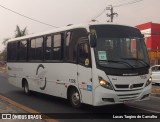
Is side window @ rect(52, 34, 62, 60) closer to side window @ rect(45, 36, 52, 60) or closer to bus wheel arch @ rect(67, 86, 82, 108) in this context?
side window @ rect(45, 36, 52, 60)

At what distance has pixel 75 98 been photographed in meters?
12.0

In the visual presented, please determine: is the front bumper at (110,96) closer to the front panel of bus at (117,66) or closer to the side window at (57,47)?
the front panel of bus at (117,66)

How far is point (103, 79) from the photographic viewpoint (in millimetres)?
10469

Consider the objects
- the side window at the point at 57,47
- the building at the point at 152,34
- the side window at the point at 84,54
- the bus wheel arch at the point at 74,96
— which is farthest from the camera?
the building at the point at 152,34

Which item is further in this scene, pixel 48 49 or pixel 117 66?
pixel 48 49

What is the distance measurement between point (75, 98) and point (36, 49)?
4.40 meters

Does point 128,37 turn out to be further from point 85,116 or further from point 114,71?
point 85,116

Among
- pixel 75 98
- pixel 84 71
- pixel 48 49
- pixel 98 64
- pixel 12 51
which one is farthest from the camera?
pixel 12 51

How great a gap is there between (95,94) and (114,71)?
0.91 metres

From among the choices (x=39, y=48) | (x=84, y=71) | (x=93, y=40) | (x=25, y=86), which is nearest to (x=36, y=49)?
(x=39, y=48)

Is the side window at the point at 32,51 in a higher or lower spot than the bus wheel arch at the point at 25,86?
higher

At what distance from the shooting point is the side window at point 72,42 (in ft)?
38.3

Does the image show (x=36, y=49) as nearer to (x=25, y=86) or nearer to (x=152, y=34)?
(x=25, y=86)

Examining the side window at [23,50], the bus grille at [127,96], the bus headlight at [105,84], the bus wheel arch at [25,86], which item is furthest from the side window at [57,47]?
the bus wheel arch at [25,86]
